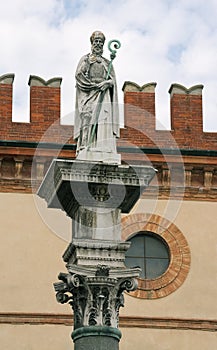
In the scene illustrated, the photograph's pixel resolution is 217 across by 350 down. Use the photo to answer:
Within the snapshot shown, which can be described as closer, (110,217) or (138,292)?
(110,217)

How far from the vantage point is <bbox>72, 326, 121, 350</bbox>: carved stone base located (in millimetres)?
12117

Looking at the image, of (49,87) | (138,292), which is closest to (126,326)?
(138,292)

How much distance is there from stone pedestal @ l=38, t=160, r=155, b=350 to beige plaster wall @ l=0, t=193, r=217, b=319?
9.39 meters

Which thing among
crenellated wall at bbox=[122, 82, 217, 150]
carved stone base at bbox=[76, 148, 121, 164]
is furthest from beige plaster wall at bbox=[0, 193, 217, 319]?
carved stone base at bbox=[76, 148, 121, 164]

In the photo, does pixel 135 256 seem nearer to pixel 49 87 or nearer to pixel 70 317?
pixel 70 317

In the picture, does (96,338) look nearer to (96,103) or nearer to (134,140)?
(96,103)

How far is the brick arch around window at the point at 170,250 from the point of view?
2259cm

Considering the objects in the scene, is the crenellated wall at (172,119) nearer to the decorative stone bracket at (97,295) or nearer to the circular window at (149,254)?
the circular window at (149,254)

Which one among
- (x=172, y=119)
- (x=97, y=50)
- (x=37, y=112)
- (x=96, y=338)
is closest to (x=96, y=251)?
(x=96, y=338)

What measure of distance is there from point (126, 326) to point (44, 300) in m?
1.62

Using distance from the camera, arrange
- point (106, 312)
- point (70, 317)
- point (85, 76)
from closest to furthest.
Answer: point (106, 312)
point (85, 76)
point (70, 317)

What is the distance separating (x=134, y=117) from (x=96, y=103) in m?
10.6

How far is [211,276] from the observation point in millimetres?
22891

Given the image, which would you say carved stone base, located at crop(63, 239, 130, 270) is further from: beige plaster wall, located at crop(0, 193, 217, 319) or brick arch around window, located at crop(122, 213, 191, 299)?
brick arch around window, located at crop(122, 213, 191, 299)
